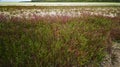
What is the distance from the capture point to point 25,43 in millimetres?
5059

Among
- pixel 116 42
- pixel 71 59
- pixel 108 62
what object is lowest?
pixel 116 42

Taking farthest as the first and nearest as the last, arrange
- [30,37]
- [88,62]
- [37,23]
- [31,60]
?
1. [37,23]
2. [30,37]
3. [88,62]
4. [31,60]

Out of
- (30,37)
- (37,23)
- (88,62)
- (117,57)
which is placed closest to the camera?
(88,62)

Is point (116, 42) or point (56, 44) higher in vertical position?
point (56, 44)

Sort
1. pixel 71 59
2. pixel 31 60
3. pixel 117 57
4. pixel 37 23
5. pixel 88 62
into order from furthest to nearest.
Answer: pixel 37 23
pixel 117 57
pixel 88 62
pixel 71 59
pixel 31 60

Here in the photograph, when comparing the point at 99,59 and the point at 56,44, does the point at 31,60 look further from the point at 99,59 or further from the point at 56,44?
the point at 99,59

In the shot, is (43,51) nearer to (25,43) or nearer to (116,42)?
(25,43)

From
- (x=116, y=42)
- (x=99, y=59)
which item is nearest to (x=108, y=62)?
(x=99, y=59)

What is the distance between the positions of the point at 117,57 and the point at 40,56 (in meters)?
2.43

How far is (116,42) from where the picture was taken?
8.09m

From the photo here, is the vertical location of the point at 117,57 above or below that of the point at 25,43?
below

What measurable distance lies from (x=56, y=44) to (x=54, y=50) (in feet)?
0.59

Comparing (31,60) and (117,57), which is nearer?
(31,60)

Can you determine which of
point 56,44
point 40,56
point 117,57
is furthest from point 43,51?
point 117,57
